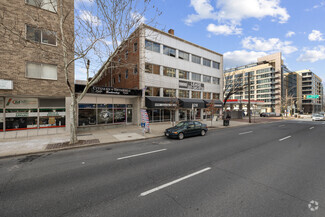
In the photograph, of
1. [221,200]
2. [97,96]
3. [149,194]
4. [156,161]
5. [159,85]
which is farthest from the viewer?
[159,85]

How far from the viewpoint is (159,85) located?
21219 mm

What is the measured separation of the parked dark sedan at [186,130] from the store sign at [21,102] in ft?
41.7

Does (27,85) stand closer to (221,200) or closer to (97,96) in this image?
(97,96)

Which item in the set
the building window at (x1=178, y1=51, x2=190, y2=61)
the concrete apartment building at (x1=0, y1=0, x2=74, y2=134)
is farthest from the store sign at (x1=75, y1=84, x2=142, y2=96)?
the building window at (x1=178, y1=51, x2=190, y2=61)

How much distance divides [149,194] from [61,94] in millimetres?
14018

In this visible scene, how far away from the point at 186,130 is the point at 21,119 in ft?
48.7

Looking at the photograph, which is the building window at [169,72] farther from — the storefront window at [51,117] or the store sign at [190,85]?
the storefront window at [51,117]

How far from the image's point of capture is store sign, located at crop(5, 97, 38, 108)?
40.4 ft

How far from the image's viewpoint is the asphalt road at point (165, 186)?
11.2ft

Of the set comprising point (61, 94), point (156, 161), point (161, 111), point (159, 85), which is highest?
point (159, 85)

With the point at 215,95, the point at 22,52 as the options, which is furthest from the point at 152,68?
the point at 215,95

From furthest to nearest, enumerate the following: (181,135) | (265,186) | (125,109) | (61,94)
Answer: (125,109), (61,94), (181,135), (265,186)

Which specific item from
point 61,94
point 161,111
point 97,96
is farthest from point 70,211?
point 161,111

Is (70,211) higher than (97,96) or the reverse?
the reverse
